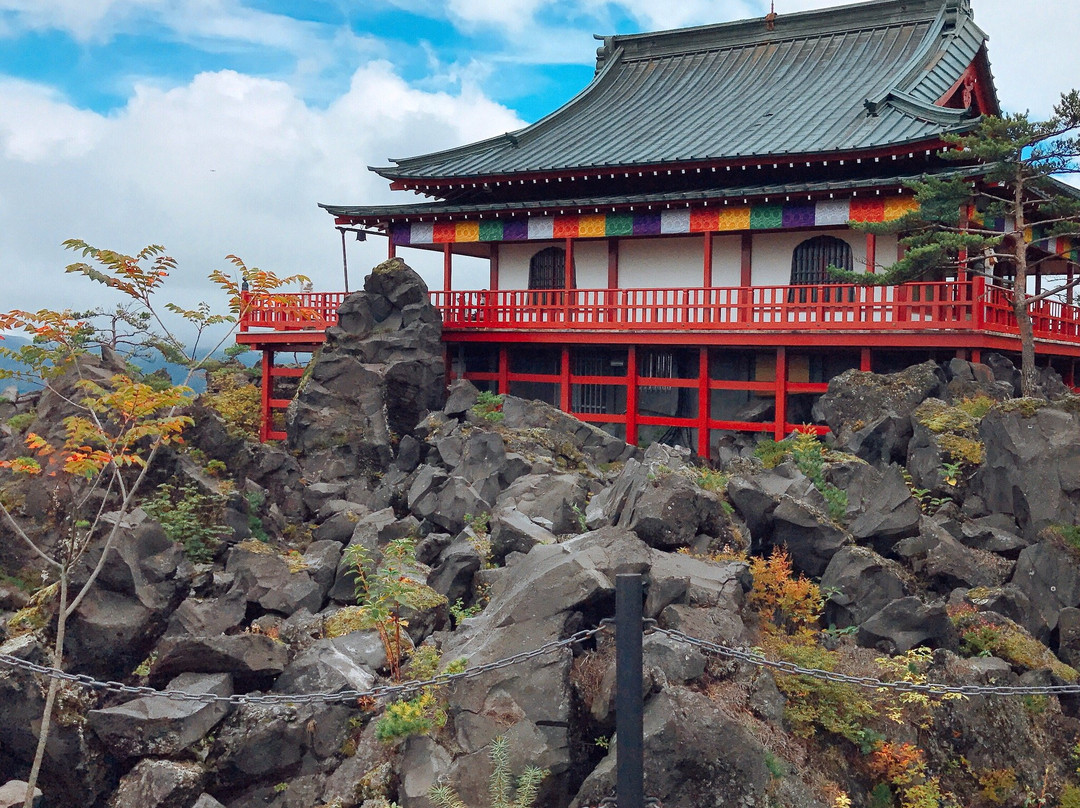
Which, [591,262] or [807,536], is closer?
[807,536]

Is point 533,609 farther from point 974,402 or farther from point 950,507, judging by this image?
point 974,402

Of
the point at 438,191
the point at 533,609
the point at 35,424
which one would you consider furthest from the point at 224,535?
the point at 438,191

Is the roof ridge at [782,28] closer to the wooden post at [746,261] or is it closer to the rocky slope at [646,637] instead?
the wooden post at [746,261]

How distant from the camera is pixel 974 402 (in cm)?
1798

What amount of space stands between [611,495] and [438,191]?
15.5 metres

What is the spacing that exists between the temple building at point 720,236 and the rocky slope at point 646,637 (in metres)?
3.65

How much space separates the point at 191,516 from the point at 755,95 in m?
20.6

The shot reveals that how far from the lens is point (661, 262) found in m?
26.6

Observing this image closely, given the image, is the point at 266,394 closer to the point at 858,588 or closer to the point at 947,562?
the point at 858,588

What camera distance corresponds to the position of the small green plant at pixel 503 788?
9.41 m

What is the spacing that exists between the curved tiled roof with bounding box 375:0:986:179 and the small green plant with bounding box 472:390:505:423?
22.4 ft

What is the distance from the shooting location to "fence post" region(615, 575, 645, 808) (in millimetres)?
6922

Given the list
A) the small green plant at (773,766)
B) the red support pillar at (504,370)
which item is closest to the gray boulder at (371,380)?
the red support pillar at (504,370)

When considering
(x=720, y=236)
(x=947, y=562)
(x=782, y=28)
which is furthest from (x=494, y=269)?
(x=947, y=562)
